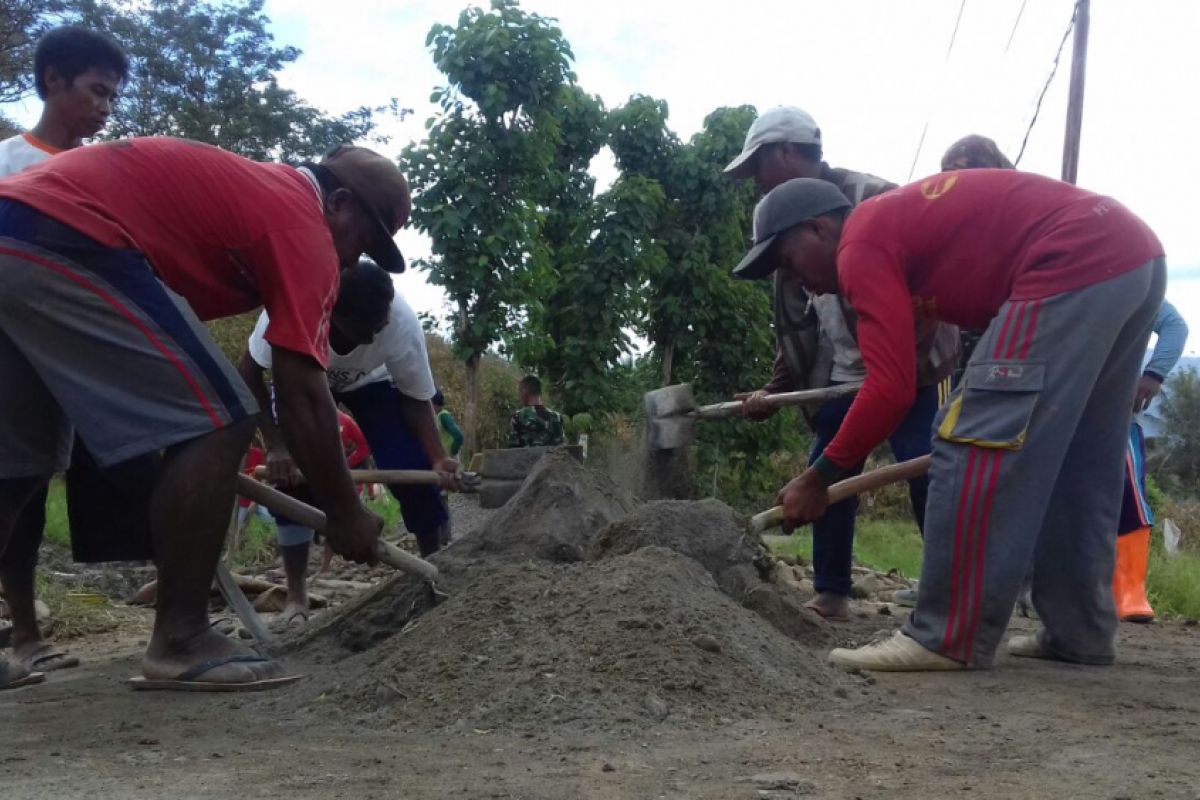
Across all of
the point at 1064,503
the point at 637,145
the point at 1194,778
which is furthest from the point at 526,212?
the point at 1194,778

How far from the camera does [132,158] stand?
10.0 feet

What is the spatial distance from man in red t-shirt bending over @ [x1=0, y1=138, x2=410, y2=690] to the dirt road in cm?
41

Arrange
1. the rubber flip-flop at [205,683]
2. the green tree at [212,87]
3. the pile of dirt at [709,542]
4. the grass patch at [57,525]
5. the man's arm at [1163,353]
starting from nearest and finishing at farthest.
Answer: the rubber flip-flop at [205,683] → the pile of dirt at [709,542] → the man's arm at [1163,353] → the grass patch at [57,525] → the green tree at [212,87]

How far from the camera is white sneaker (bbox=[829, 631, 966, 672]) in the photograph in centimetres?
343

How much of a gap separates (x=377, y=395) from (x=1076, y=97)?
861cm

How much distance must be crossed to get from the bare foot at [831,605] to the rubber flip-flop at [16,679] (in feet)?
8.94

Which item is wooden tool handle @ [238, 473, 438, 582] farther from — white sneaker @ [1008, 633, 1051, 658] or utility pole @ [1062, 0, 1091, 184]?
utility pole @ [1062, 0, 1091, 184]

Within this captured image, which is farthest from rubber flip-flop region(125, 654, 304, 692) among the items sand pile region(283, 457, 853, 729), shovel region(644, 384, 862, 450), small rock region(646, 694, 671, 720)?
shovel region(644, 384, 862, 450)

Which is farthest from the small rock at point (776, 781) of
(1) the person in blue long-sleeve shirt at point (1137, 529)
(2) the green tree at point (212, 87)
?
(2) the green tree at point (212, 87)

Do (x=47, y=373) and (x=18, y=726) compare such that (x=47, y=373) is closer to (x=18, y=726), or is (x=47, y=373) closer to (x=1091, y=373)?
(x=18, y=726)

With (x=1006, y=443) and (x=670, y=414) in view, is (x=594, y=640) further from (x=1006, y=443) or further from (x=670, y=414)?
(x=670, y=414)

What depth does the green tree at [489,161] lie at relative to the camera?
36.2ft

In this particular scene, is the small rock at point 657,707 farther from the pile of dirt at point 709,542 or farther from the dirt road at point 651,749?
the pile of dirt at point 709,542

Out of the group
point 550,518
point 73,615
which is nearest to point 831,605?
point 550,518
